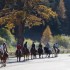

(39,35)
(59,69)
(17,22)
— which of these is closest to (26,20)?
(17,22)

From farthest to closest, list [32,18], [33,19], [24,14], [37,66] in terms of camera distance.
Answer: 1. [33,19]
2. [32,18]
3. [24,14]
4. [37,66]

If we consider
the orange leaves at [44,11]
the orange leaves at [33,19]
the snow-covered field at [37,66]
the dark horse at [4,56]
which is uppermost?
the orange leaves at [44,11]

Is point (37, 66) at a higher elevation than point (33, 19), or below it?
below

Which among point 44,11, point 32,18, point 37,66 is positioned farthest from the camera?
point 44,11

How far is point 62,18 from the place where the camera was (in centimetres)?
17088

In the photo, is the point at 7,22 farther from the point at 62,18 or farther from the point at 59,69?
the point at 62,18

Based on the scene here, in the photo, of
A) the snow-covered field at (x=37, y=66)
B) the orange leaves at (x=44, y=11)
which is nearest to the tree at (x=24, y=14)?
the orange leaves at (x=44, y=11)

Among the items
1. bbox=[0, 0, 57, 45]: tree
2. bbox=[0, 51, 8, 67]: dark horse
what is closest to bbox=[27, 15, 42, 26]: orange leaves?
bbox=[0, 0, 57, 45]: tree

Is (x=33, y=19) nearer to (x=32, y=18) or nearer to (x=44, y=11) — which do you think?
(x=32, y=18)

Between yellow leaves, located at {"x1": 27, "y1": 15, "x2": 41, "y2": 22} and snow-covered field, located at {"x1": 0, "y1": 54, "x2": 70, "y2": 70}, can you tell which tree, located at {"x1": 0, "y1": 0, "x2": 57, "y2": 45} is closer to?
yellow leaves, located at {"x1": 27, "y1": 15, "x2": 41, "y2": 22}

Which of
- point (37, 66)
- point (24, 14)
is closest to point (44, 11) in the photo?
point (24, 14)

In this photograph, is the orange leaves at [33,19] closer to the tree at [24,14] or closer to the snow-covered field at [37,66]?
the tree at [24,14]

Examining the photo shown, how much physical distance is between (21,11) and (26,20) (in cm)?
181

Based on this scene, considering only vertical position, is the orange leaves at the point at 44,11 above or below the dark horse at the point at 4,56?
above
